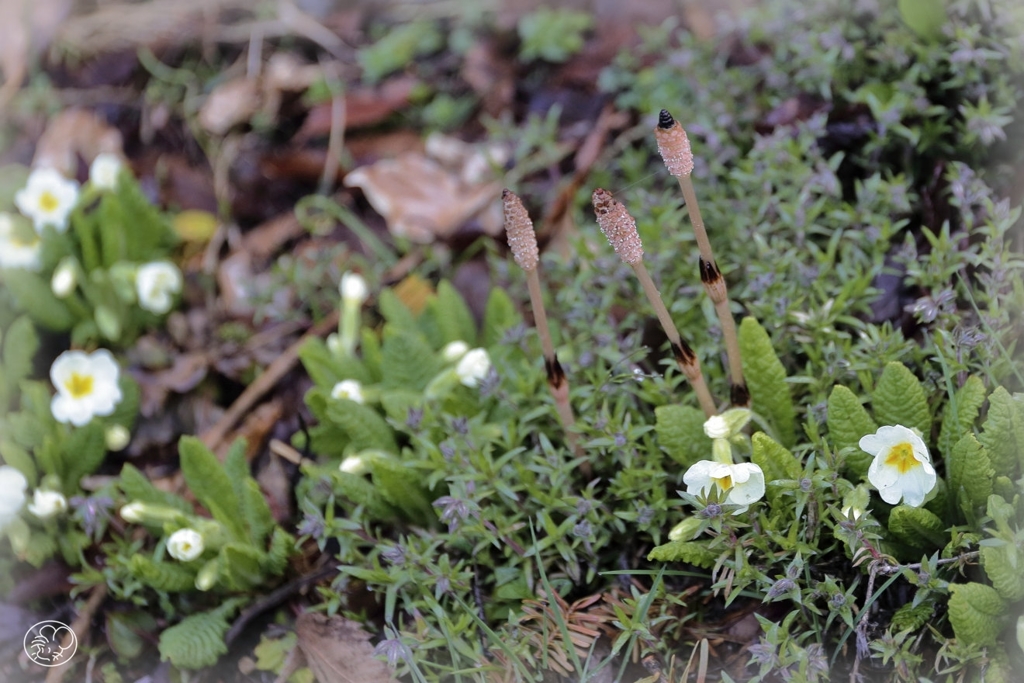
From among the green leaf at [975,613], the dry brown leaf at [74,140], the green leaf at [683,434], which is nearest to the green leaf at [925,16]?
the green leaf at [683,434]

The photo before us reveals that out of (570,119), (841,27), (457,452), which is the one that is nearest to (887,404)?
(457,452)

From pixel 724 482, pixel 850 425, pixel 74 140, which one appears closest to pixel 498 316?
pixel 724 482

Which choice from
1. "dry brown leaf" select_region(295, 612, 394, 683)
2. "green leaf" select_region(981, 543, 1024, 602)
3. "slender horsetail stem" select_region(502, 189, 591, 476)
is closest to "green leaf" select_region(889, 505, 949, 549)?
"green leaf" select_region(981, 543, 1024, 602)

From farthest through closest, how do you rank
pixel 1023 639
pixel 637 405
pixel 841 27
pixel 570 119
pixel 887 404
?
pixel 570 119 < pixel 841 27 < pixel 637 405 < pixel 887 404 < pixel 1023 639

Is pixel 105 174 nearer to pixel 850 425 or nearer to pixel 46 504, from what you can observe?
pixel 46 504

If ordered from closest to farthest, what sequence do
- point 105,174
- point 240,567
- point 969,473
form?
point 969,473 < point 240,567 < point 105,174

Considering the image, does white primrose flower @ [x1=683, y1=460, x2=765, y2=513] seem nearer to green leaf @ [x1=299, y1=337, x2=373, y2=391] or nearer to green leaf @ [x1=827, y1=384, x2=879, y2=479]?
green leaf @ [x1=827, y1=384, x2=879, y2=479]

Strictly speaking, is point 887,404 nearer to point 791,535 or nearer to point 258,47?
→ point 791,535
